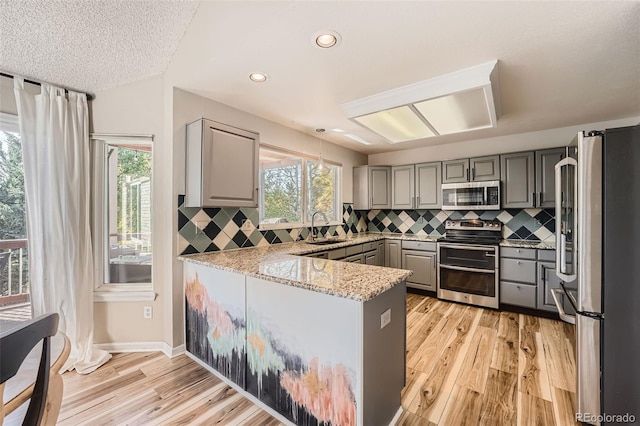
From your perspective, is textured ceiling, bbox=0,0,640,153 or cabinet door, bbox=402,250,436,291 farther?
cabinet door, bbox=402,250,436,291

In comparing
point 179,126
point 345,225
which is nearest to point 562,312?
point 345,225

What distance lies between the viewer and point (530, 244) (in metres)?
3.54

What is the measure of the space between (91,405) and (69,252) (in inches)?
46.6

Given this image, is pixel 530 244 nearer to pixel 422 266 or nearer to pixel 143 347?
pixel 422 266

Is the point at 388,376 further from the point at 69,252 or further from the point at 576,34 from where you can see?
the point at 69,252

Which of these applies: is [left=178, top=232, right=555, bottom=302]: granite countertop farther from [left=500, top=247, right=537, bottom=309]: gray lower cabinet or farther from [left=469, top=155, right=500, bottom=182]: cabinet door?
[left=469, top=155, right=500, bottom=182]: cabinet door

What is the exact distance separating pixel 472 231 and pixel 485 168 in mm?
965

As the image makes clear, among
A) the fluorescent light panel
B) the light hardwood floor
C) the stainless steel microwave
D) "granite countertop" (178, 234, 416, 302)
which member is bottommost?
the light hardwood floor

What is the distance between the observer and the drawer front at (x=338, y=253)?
3301 millimetres

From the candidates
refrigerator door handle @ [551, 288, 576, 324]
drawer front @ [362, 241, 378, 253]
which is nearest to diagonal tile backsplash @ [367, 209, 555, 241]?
drawer front @ [362, 241, 378, 253]

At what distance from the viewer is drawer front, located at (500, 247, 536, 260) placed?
134 inches

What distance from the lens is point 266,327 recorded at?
1788 mm

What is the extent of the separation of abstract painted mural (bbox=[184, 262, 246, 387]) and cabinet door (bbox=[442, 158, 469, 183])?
3542mm

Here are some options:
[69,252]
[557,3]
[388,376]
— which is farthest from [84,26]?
[388,376]
